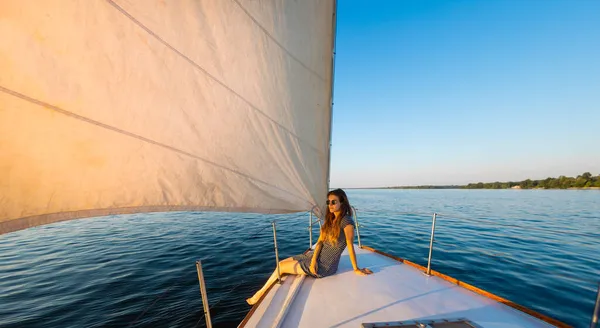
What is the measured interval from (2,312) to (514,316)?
8.38 m

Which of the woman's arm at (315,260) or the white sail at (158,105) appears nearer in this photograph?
the white sail at (158,105)

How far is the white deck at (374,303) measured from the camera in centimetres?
214

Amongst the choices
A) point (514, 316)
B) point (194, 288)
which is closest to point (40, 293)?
point (194, 288)

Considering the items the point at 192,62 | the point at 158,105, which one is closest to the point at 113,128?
the point at 158,105

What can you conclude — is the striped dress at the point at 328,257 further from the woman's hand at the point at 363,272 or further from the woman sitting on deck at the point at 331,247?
the woman's hand at the point at 363,272

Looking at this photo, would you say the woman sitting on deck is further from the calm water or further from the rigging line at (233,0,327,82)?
the rigging line at (233,0,327,82)

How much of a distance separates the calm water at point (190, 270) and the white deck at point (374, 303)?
73cm

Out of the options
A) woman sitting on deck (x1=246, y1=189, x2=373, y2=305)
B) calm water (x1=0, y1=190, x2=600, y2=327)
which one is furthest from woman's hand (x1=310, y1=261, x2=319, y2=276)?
calm water (x1=0, y1=190, x2=600, y2=327)

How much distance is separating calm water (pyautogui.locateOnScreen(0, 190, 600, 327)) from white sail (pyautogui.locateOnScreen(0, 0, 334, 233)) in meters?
1.17

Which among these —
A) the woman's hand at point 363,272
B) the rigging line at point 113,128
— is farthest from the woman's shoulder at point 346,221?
the rigging line at point 113,128

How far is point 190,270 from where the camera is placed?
234 inches

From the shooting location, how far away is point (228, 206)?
2.67 metres

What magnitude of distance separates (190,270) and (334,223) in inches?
196

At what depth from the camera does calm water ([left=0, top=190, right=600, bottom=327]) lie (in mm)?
4090
